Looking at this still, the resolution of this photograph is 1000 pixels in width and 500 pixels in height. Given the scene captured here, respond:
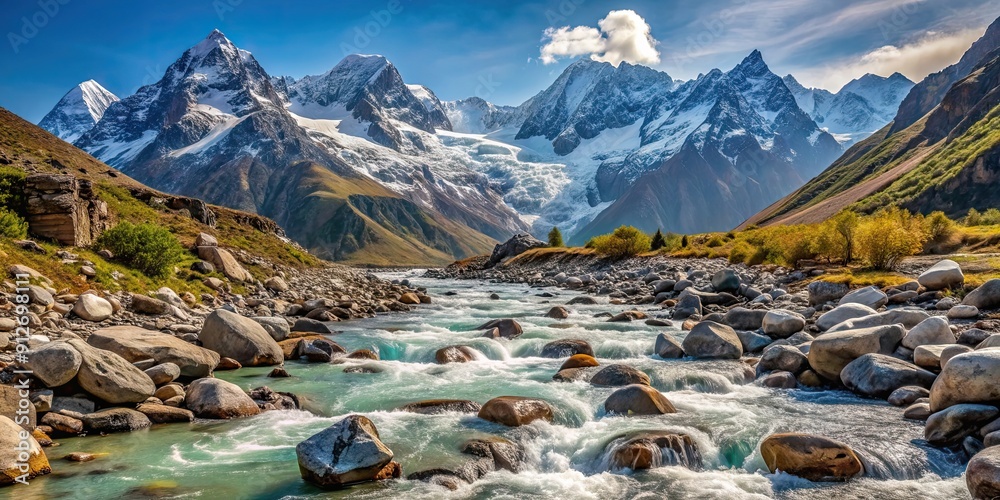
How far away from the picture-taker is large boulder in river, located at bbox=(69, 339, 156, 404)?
1402 cm

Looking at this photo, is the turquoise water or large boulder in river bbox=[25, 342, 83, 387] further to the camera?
large boulder in river bbox=[25, 342, 83, 387]

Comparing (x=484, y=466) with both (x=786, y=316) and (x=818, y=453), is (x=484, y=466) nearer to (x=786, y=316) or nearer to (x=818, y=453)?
(x=818, y=453)

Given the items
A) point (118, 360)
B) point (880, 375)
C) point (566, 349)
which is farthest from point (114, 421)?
point (880, 375)

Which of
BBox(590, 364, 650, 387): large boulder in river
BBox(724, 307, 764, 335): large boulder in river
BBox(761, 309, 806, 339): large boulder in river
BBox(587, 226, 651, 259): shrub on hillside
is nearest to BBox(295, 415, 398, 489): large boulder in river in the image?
BBox(590, 364, 650, 387): large boulder in river

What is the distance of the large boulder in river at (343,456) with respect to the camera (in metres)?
11.3

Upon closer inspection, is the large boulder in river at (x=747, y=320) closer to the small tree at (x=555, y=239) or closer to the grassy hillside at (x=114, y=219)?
the grassy hillside at (x=114, y=219)

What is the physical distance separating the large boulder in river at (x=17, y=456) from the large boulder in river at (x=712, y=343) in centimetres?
2098

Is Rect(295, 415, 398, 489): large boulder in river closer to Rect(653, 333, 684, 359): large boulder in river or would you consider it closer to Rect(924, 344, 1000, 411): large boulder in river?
Rect(924, 344, 1000, 411): large boulder in river

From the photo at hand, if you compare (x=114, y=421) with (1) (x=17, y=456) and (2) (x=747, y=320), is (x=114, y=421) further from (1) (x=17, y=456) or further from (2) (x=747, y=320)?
(2) (x=747, y=320)

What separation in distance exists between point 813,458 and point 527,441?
21.1 ft

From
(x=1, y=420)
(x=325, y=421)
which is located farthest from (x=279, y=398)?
(x=1, y=420)

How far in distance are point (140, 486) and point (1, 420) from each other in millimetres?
2970

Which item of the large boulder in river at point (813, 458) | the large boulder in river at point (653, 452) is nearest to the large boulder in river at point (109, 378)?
the large boulder in river at point (653, 452)

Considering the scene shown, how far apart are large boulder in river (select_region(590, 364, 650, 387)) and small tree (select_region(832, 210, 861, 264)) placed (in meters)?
26.6
